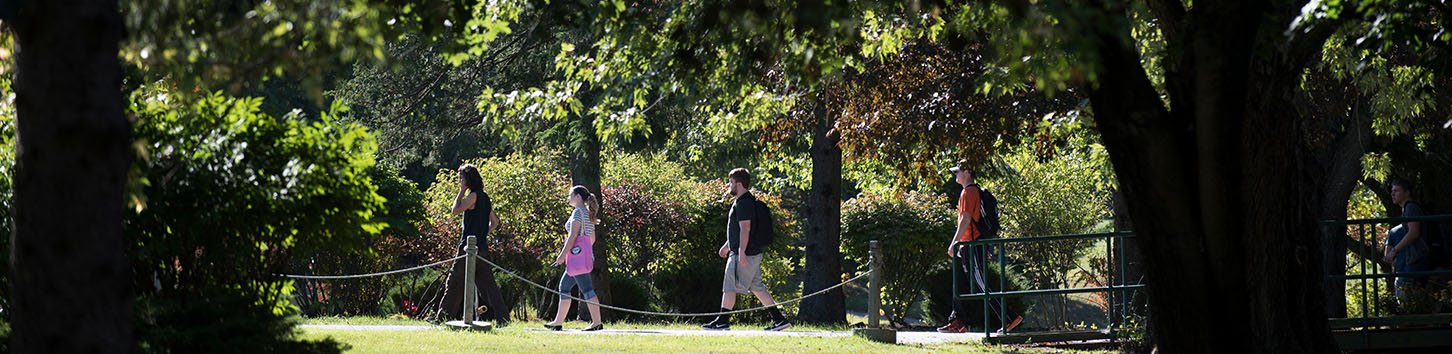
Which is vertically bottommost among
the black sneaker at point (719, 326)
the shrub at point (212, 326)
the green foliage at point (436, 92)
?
the black sneaker at point (719, 326)

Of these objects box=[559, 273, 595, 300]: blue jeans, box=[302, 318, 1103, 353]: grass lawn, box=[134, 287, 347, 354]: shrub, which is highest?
box=[559, 273, 595, 300]: blue jeans

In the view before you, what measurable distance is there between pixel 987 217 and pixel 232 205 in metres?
7.83

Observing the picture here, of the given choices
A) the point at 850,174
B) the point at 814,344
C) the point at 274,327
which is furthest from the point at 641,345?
the point at 850,174

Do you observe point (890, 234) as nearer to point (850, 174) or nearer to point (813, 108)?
point (813, 108)

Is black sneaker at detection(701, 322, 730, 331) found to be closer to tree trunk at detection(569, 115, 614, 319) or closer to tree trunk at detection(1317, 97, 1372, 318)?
tree trunk at detection(569, 115, 614, 319)

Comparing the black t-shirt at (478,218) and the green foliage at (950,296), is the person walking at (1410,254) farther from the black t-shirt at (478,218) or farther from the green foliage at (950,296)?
the black t-shirt at (478,218)

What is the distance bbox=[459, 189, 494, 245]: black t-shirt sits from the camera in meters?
12.7

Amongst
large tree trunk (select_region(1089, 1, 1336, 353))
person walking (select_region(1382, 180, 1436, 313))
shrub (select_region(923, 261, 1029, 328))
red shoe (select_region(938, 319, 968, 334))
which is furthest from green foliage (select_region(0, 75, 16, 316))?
shrub (select_region(923, 261, 1029, 328))

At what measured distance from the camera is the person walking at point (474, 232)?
12703 millimetres

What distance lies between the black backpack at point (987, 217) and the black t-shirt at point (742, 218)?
2.10 m

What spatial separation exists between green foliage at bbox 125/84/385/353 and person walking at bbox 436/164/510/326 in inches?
217

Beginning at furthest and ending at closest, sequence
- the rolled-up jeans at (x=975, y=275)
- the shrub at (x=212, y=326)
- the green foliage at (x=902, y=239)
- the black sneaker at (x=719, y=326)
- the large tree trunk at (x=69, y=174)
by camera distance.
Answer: the green foliage at (x=902, y=239) < the black sneaker at (x=719, y=326) < the rolled-up jeans at (x=975, y=275) < the shrub at (x=212, y=326) < the large tree trunk at (x=69, y=174)

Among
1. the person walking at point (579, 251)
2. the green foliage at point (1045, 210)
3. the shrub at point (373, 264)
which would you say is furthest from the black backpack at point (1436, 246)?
the green foliage at point (1045, 210)

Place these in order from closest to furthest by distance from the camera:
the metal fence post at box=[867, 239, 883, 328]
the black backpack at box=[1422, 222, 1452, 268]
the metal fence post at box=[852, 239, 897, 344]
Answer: the metal fence post at box=[852, 239, 897, 344] < the metal fence post at box=[867, 239, 883, 328] < the black backpack at box=[1422, 222, 1452, 268]
